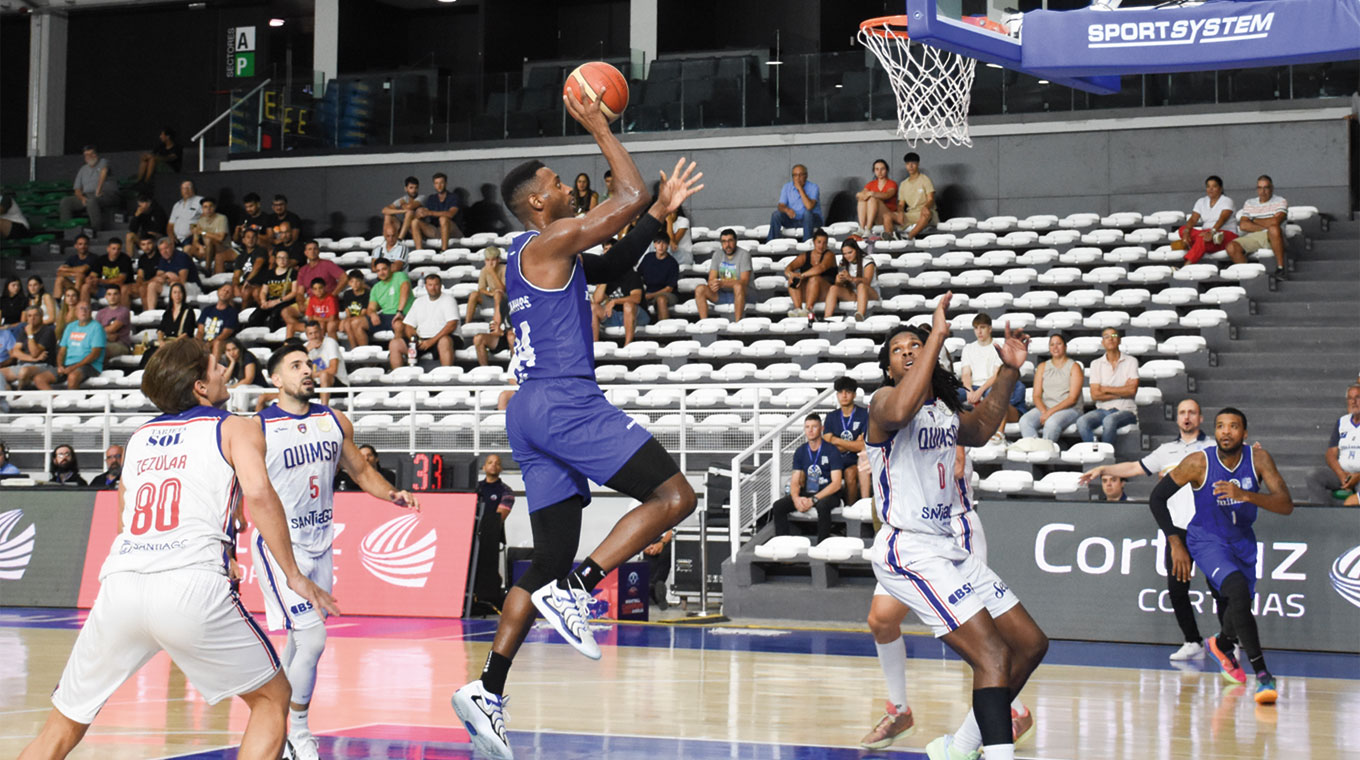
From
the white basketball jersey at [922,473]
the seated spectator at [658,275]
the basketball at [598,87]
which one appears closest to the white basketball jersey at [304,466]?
the basketball at [598,87]

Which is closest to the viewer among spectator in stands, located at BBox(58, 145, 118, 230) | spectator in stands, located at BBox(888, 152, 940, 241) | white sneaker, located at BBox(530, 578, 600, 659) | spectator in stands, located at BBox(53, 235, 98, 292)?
white sneaker, located at BBox(530, 578, 600, 659)

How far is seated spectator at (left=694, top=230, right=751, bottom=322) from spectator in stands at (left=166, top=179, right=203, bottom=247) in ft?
29.3

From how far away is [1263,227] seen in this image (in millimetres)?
17219

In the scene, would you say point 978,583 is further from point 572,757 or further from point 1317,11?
point 1317,11

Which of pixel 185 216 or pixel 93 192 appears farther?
pixel 93 192

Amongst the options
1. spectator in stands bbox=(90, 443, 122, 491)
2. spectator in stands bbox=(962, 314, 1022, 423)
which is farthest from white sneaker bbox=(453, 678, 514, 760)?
spectator in stands bbox=(90, 443, 122, 491)

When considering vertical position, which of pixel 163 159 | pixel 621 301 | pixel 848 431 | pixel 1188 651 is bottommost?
pixel 1188 651

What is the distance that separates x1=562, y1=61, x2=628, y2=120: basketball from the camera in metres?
5.98

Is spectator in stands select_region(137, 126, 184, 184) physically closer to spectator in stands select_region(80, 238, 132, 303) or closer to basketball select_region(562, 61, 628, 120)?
spectator in stands select_region(80, 238, 132, 303)

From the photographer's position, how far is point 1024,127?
2012cm

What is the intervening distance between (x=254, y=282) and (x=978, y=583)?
16334mm

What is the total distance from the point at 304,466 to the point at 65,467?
10.3m

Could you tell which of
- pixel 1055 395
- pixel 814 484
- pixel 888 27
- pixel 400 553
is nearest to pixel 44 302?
pixel 400 553

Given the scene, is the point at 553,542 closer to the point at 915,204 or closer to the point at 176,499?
the point at 176,499
